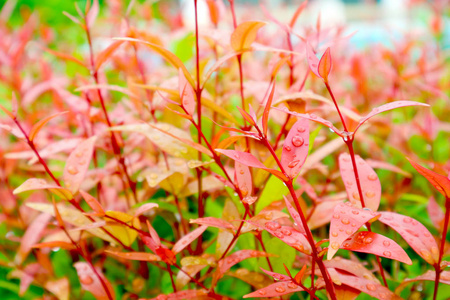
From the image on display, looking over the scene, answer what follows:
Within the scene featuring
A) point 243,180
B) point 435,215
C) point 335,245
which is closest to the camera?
point 335,245

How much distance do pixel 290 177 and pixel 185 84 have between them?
179 millimetres

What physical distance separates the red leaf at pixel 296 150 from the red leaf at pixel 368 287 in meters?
0.16

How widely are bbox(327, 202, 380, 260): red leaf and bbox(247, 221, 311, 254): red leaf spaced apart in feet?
0.17

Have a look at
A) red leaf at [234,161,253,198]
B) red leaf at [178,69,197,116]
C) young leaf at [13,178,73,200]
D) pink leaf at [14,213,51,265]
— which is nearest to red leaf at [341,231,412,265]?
red leaf at [234,161,253,198]

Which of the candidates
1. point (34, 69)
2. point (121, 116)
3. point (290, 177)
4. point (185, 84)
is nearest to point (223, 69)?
point (121, 116)

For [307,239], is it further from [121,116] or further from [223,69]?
[223,69]

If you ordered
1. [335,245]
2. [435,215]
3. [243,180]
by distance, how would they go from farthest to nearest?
[435,215]
[243,180]
[335,245]

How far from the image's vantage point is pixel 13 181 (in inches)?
36.8

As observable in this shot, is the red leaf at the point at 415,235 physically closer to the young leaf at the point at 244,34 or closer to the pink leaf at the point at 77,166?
the young leaf at the point at 244,34

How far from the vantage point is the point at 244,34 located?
52 centimetres

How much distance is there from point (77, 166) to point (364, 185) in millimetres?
402

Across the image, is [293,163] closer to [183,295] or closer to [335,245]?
[335,245]

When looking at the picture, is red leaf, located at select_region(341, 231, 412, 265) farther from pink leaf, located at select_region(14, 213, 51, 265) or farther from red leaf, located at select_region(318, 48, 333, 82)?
pink leaf, located at select_region(14, 213, 51, 265)

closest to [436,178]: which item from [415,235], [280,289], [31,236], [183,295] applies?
[415,235]
